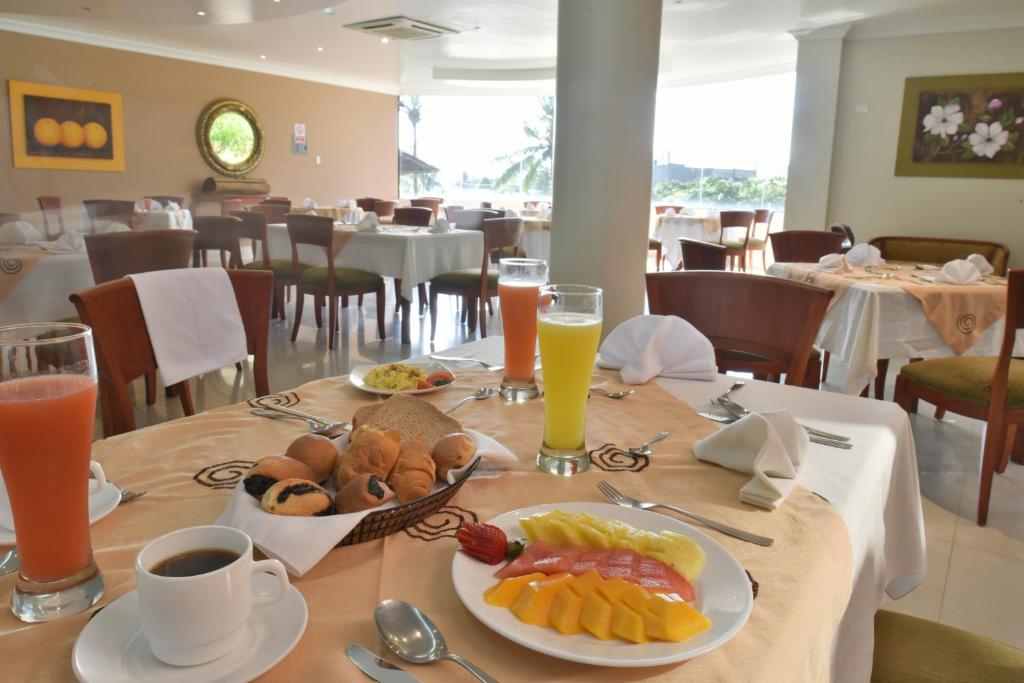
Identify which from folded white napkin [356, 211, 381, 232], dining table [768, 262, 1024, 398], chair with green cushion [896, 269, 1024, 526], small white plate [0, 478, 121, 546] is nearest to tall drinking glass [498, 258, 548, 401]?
small white plate [0, 478, 121, 546]

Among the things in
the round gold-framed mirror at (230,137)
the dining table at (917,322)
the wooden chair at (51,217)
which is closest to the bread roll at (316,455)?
the dining table at (917,322)

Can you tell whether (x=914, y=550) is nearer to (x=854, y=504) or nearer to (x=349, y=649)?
(x=854, y=504)

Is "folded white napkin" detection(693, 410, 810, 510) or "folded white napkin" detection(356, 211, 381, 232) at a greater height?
"folded white napkin" detection(356, 211, 381, 232)

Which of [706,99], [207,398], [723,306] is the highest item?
[706,99]

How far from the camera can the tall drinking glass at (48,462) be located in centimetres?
54

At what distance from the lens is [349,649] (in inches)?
20.5

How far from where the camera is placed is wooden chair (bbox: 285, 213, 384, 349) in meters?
4.73

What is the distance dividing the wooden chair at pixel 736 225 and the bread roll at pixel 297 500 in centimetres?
698

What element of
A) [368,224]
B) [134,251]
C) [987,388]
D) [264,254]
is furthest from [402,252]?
[987,388]


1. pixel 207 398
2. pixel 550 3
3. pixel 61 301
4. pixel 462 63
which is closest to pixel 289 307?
pixel 207 398

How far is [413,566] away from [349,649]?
0.13 m

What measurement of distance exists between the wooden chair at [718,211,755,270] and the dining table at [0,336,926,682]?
643cm

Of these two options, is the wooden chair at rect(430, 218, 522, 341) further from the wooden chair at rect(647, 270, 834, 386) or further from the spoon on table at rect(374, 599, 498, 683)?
the spoon on table at rect(374, 599, 498, 683)

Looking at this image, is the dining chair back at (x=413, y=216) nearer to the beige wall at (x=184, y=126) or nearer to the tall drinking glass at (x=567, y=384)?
the beige wall at (x=184, y=126)
